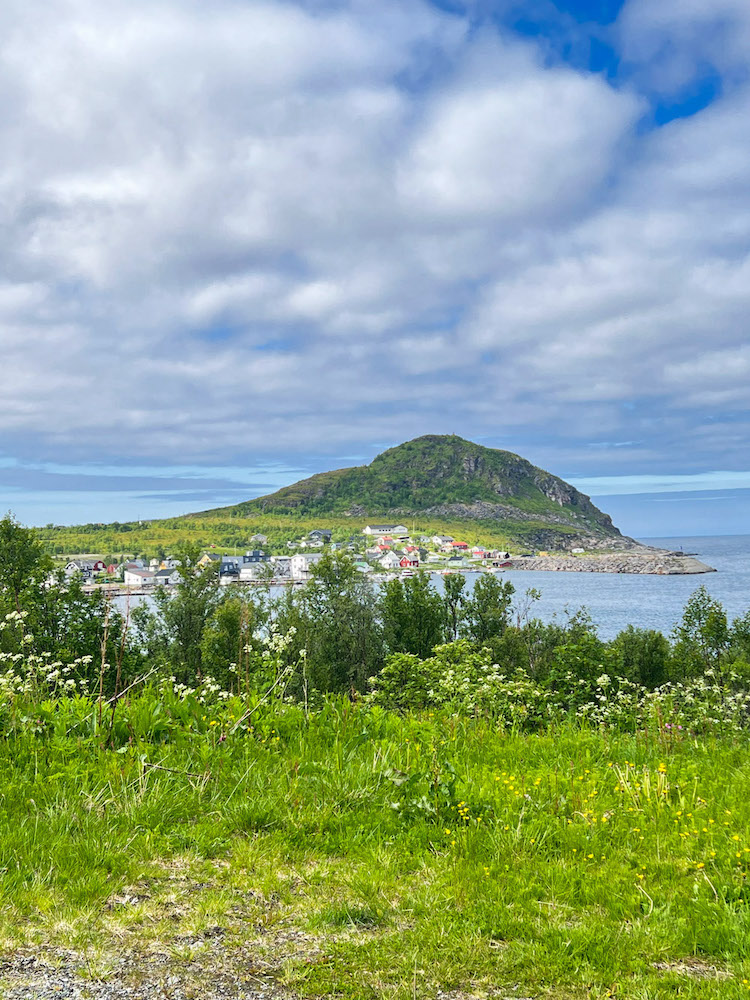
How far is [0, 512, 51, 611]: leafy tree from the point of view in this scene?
43.6m

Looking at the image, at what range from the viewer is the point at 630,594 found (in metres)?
129

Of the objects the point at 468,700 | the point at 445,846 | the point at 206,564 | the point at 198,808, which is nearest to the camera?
the point at 445,846

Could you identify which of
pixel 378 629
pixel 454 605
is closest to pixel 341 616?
pixel 378 629

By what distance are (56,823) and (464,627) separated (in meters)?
65.6

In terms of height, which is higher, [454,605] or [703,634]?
[454,605]

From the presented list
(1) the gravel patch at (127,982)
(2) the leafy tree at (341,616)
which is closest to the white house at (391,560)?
(2) the leafy tree at (341,616)

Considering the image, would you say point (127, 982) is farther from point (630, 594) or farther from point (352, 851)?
point (630, 594)

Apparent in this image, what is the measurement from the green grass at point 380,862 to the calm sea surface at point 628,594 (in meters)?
48.9

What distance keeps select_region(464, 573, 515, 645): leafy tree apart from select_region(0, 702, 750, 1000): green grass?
6331 centimetres

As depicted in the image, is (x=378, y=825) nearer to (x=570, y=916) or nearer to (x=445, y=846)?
(x=445, y=846)

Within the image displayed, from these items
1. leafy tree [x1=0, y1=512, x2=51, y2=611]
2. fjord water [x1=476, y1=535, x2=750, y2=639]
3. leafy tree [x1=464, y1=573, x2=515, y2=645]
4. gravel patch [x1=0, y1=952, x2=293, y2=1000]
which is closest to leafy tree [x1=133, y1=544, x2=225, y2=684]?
leafy tree [x1=0, y1=512, x2=51, y2=611]

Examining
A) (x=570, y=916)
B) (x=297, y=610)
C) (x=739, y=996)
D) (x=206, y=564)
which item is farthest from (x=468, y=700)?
(x=206, y=564)

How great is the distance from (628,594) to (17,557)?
11440cm

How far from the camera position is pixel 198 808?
4746 millimetres
